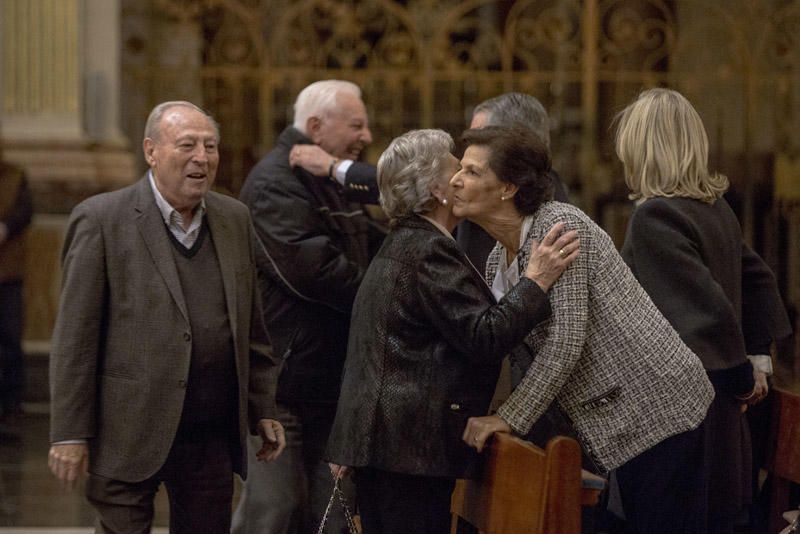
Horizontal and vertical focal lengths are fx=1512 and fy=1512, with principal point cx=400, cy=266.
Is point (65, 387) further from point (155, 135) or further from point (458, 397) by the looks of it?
point (458, 397)

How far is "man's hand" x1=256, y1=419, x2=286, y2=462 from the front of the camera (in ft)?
15.4

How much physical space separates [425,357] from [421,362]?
2cm

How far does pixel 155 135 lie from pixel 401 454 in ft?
4.13

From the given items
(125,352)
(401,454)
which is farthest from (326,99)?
(401,454)

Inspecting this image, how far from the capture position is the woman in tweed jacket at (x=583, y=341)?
3996mm

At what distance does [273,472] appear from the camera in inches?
214

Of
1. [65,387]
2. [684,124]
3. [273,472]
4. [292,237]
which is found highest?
[684,124]

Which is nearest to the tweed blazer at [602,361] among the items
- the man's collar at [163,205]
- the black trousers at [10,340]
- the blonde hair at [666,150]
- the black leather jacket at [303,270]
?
the blonde hair at [666,150]

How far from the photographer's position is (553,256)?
3.97 meters

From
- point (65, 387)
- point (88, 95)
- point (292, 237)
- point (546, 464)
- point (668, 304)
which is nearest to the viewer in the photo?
point (546, 464)

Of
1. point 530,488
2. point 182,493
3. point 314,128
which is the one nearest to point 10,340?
point 314,128

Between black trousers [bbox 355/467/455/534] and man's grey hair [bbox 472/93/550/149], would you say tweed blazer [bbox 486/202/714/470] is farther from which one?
man's grey hair [bbox 472/93/550/149]

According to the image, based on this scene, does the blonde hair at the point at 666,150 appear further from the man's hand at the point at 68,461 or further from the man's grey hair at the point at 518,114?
the man's hand at the point at 68,461

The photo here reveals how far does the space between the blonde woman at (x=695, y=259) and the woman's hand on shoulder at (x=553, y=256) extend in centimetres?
77
